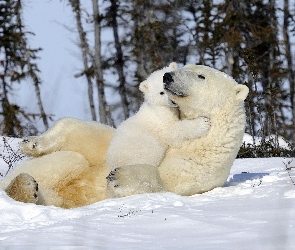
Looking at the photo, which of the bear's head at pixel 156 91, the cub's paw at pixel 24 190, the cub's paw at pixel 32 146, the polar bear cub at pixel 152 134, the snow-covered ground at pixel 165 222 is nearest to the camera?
the snow-covered ground at pixel 165 222

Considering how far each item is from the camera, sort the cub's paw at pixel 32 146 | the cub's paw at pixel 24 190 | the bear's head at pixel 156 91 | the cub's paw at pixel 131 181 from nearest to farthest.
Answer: the cub's paw at pixel 24 190
the cub's paw at pixel 131 181
the bear's head at pixel 156 91
the cub's paw at pixel 32 146

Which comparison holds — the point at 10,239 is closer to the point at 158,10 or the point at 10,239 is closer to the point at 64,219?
the point at 64,219

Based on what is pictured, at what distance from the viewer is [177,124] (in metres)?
5.14

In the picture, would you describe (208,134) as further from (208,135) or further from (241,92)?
(241,92)

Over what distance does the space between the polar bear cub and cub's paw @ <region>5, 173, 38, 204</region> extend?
2.44ft

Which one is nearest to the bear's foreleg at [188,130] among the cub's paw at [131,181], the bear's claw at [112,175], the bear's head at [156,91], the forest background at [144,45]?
the bear's head at [156,91]

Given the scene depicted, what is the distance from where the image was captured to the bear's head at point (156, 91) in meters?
5.29

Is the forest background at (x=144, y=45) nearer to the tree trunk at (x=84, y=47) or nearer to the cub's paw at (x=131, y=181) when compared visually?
the tree trunk at (x=84, y=47)

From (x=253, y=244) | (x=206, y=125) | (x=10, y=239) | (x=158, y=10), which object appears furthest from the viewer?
(x=158, y=10)

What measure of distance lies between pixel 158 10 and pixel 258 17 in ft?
14.4

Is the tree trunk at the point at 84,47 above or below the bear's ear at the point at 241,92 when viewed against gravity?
above

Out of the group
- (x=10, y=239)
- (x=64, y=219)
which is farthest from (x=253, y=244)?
(x=64, y=219)

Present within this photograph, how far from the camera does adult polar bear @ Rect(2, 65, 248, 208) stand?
5.07 m

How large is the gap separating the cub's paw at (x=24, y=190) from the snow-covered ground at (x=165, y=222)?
103mm
